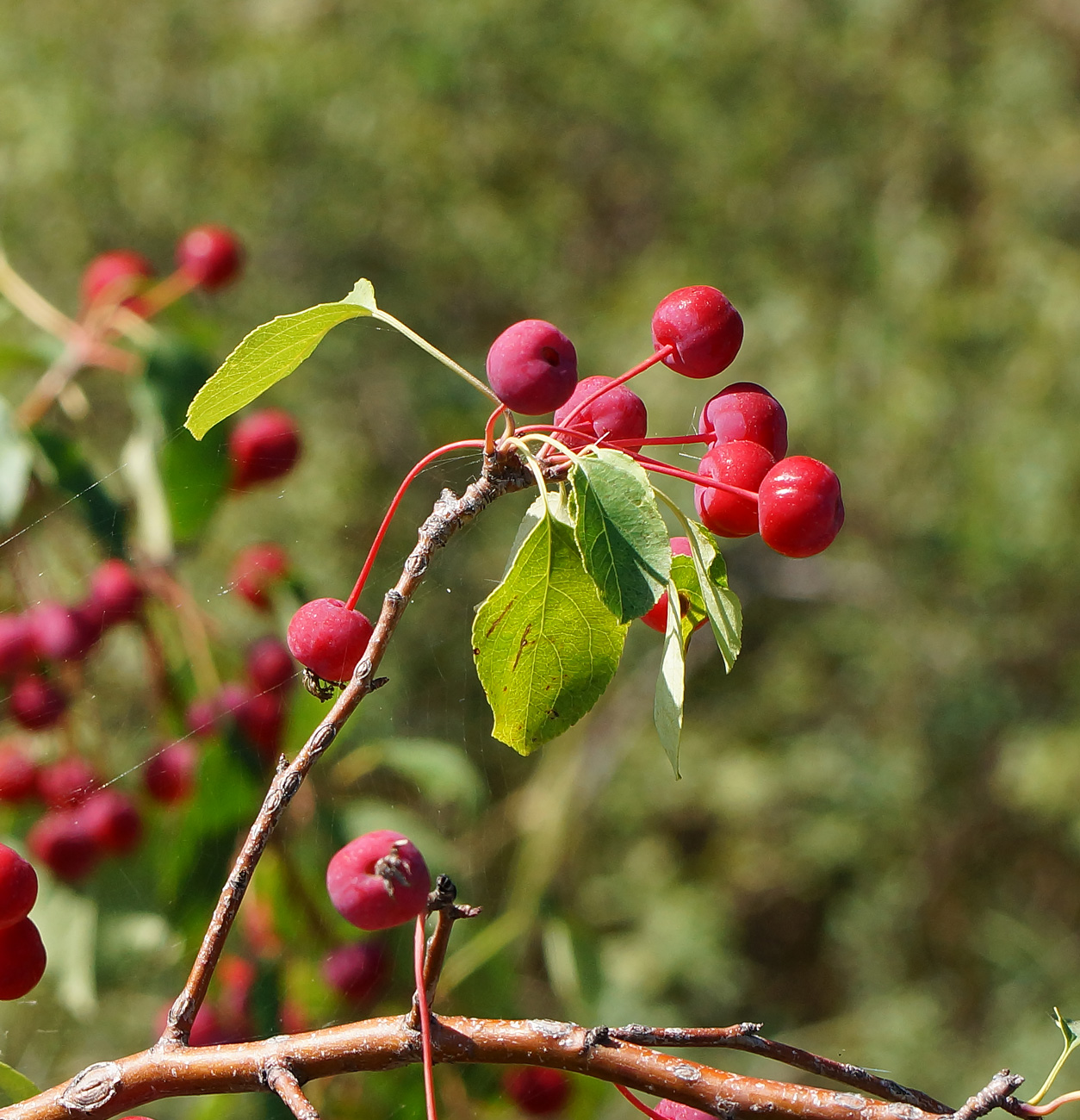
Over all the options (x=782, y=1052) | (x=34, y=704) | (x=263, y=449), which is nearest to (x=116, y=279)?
(x=263, y=449)

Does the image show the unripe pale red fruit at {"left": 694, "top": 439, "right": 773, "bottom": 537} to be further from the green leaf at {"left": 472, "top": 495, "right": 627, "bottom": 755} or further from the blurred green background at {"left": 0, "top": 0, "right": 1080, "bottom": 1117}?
the blurred green background at {"left": 0, "top": 0, "right": 1080, "bottom": 1117}

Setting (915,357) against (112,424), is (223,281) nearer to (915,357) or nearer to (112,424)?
(112,424)

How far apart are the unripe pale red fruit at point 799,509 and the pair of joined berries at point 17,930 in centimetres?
30

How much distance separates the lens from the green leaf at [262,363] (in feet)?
1.39

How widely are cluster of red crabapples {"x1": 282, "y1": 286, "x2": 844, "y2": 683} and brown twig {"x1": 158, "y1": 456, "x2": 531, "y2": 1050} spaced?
0.03m

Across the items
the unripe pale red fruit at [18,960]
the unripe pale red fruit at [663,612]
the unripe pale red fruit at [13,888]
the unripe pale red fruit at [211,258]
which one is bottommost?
the unripe pale red fruit at [18,960]

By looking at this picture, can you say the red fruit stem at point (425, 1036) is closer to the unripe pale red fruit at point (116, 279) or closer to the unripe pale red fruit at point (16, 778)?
the unripe pale red fruit at point (16, 778)

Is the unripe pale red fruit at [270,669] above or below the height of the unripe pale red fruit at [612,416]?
below

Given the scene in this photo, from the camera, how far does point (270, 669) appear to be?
31.0 inches

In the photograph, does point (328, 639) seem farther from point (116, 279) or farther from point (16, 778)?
point (116, 279)

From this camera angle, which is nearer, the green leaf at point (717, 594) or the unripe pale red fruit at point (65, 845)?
the green leaf at point (717, 594)

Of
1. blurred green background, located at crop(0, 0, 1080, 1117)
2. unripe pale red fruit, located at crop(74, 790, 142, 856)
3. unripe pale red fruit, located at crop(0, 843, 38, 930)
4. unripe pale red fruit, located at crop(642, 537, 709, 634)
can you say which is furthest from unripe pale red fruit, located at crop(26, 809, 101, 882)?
blurred green background, located at crop(0, 0, 1080, 1117)

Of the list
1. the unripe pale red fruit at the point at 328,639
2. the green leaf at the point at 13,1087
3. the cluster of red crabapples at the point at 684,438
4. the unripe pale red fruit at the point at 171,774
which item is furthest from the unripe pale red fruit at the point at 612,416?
the unripe pale red fruit at the point at 171,774

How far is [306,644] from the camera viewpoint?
0.42m
